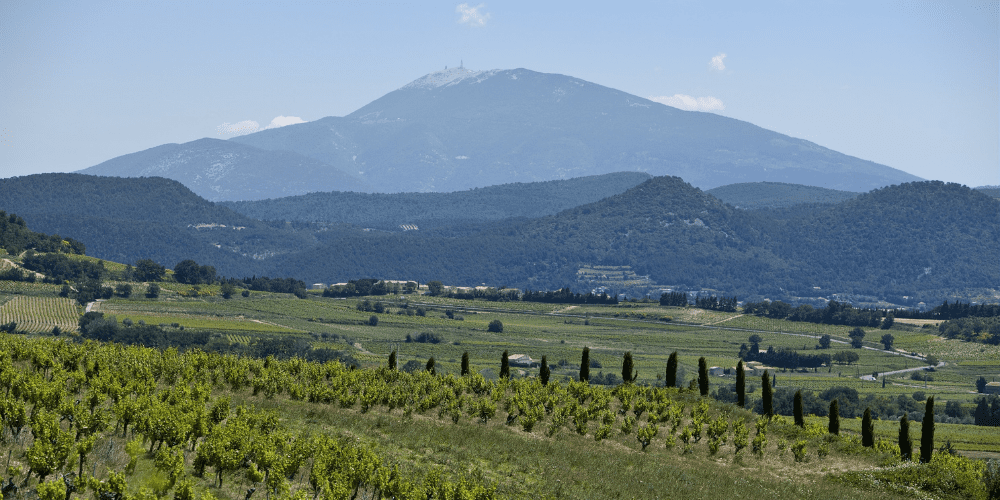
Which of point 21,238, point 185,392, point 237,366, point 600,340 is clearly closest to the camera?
point 185,392

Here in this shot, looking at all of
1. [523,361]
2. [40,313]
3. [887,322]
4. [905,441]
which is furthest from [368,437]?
[887,322]

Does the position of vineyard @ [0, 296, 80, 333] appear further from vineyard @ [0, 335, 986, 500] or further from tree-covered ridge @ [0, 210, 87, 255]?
vineyard @ [0, 335, 986, 500]

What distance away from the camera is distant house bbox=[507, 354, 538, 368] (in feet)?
406

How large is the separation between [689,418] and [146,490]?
30309 millimetres

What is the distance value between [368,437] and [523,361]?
96.3 metres

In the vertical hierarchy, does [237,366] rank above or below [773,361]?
above

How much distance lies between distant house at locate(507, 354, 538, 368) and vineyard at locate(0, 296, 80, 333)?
2407 inches

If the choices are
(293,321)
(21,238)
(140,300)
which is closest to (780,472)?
(293,321)

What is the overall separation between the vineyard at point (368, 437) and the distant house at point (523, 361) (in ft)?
250

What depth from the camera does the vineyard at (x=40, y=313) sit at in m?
117

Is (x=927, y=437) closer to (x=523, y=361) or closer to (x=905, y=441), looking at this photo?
(x=905, y=441)

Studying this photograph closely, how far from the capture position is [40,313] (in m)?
128

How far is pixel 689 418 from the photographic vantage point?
43031 mm

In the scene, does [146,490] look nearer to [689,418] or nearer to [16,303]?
[689,418]
